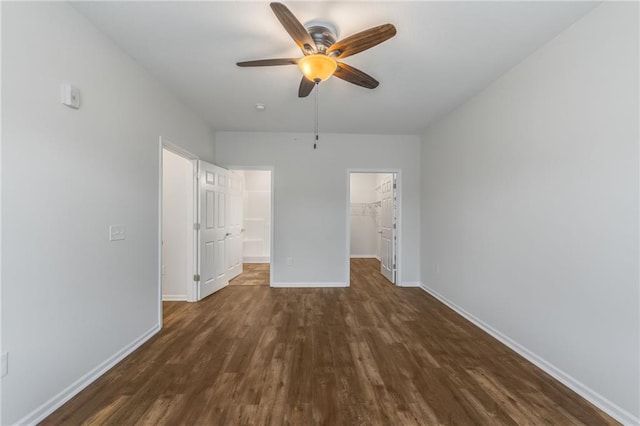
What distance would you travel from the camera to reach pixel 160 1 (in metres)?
1.74

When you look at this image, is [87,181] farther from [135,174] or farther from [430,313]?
[430,313]

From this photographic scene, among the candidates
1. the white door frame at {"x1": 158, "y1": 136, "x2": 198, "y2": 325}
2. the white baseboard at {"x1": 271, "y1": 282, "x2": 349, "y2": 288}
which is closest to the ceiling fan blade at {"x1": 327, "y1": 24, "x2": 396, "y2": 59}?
the white door frame at {"x1": 158, "y1": 136, "x2": 198, "y2": 325}

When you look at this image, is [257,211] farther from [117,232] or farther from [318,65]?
[318,65]

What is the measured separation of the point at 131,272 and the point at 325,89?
2650 millimetres

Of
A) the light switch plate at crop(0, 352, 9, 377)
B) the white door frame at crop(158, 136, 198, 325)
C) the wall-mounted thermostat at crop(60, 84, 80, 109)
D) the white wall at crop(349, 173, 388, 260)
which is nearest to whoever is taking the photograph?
the light switch plate at crop(0, 352, 9, 377)

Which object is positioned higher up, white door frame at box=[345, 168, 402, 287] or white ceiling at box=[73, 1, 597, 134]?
white ceiling at box=[73, 1, 597, 134]

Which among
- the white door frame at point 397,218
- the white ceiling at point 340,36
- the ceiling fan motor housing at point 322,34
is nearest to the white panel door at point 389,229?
the white door frame at point 397,218

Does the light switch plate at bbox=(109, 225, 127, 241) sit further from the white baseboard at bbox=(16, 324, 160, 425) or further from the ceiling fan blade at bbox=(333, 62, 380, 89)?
the ceiling fan blade at bbox=(333, 62, 380, 89)

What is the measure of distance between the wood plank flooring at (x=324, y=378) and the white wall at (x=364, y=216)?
180 inches

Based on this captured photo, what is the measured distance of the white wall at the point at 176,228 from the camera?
3742 mm

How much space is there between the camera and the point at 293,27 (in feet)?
5.22

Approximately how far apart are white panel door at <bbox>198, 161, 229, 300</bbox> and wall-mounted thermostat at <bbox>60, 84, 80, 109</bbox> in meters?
1.89

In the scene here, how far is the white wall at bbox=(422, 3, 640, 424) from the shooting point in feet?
5.28

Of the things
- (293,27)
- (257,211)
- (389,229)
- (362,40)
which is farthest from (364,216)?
(293,27)
